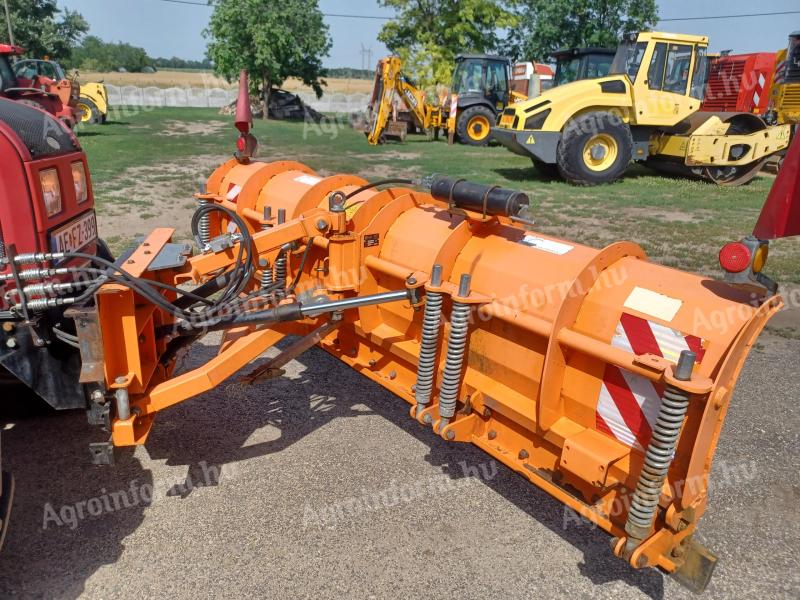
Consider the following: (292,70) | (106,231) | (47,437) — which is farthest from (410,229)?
(292,70)

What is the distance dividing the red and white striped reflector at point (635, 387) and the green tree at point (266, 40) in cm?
2996

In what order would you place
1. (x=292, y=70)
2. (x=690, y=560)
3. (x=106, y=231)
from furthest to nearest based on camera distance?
(x=292, y=70)
(x=106, y=231)
(x=690, y=560)

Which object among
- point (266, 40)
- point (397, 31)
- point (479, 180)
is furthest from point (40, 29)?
point (479, 180)

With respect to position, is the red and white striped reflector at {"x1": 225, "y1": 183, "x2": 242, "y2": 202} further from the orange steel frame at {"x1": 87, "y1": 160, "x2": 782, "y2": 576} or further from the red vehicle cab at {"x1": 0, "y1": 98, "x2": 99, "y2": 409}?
the red vehicle cab at {"x1": 0, "y1": 98, "x2": 99, "y2": 409}

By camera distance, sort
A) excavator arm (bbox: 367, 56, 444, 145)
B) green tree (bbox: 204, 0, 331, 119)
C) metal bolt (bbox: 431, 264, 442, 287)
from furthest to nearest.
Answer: green tree (bbox: 204, 0, 331, 119)
excavator arm (bbox: 367, 56, 444, 145)
metal bolt (bbox: 431, 264, 442, 287)

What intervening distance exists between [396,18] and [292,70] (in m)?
6.67

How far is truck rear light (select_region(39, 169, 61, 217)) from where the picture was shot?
2.75 meters

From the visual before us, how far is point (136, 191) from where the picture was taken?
34.9 ft

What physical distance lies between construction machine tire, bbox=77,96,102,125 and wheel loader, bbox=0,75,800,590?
71.1ft

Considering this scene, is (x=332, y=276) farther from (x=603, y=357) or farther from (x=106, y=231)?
(x=106, y=231)

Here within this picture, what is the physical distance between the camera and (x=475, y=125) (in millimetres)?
20016

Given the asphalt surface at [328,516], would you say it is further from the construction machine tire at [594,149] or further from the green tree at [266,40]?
the green tree at [266,40]

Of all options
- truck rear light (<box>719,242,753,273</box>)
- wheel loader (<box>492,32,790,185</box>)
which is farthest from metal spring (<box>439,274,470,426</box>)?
wheel loader (<box>492,32,790,185</box>)

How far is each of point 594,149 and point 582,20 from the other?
28.6 m
